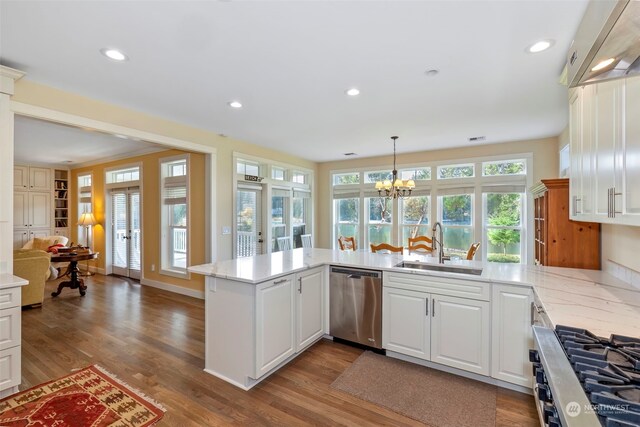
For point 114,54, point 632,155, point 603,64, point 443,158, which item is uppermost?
point 114,54

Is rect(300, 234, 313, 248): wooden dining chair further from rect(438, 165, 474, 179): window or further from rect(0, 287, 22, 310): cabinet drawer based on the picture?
rect(0, 287, 22, 310): cabinet drawer

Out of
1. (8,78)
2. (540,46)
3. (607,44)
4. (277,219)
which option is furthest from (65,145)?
(607,44)

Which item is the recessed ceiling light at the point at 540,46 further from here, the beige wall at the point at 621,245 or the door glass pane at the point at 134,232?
the door glass pane at the point at 134,232

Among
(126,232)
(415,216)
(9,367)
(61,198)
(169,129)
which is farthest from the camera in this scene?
(61,198)

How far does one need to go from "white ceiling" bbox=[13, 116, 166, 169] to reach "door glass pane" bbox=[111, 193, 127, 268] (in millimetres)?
955

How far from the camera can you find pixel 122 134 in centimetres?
353

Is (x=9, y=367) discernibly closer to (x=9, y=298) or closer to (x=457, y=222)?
(x=9, y=298)

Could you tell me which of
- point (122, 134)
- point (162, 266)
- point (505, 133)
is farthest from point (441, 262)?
point (162, 266)

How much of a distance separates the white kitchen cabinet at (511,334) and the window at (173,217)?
4824 millimetres

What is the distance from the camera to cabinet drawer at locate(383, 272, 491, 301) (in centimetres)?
245

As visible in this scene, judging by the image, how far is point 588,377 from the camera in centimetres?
93

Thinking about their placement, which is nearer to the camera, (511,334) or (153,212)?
(511,334)

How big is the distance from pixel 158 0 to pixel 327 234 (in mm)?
5894

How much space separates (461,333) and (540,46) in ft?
7.78
